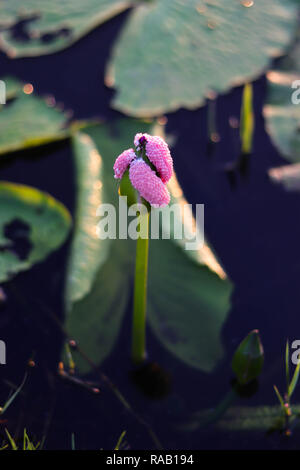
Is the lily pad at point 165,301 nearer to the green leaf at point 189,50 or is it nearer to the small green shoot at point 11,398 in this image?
the small green shoot at point 11,398

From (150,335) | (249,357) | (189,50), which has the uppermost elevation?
(189,50)

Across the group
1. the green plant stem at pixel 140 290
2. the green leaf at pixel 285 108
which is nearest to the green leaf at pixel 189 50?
the green leaf at pixel 285 108

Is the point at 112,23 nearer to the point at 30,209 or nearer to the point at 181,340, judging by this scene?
the point at 30,209

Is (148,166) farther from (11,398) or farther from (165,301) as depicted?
(11,398)

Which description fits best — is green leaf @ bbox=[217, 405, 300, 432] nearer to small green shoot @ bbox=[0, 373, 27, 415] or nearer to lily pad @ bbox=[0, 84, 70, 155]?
small green shoot @ bbox=[0, 373, 27, 415]

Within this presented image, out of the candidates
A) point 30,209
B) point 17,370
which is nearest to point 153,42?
point 30,209

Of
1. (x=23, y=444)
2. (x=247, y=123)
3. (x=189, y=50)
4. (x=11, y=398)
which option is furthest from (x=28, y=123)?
(x=23, y=444)
